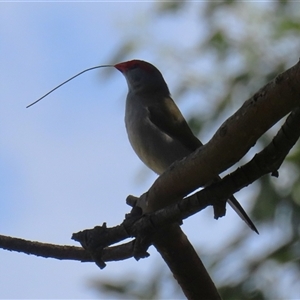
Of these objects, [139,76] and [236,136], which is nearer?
[236,136]

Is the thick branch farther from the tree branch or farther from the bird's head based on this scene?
the bird's head

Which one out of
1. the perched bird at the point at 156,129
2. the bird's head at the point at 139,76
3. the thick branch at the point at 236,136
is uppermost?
the bird's head at the point at 139,76

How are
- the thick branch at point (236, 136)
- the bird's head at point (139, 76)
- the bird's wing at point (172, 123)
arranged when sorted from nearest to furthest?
1. the thick branch at point (236, 136)
2. the bird's wing at point (172, 123)
3. the bird's head at point (139, 76)

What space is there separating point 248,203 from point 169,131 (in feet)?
3.66

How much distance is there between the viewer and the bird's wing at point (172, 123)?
14.5 ft

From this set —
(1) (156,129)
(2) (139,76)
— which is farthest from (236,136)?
(2) (139,76)

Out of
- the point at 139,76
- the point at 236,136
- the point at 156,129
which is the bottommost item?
the point at 236,136

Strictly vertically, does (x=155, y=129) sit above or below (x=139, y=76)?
below

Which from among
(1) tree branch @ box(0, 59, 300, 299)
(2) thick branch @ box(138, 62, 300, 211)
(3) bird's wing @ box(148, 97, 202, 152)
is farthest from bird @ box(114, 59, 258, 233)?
(2) thick branch @ box(138, 62, 300, 211)

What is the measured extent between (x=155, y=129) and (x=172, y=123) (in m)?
0.14

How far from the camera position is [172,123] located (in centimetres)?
466

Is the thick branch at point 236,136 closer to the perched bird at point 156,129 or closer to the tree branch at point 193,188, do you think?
the tree branch at point 193,188

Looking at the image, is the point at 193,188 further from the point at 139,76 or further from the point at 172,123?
the point at 139,76

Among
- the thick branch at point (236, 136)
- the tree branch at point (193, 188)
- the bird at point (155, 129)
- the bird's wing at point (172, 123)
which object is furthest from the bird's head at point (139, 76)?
the thick branch at point (236, 136)
